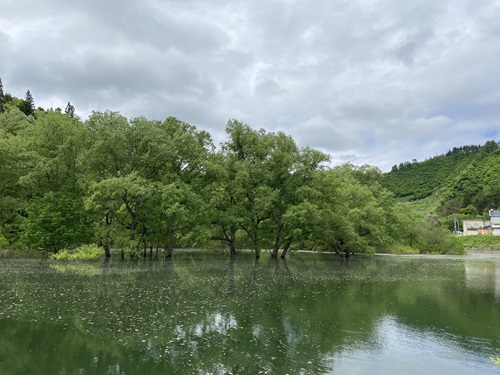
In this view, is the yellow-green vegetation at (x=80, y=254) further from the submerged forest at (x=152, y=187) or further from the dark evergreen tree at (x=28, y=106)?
the dark evergreen tree at (x=28, y=106)

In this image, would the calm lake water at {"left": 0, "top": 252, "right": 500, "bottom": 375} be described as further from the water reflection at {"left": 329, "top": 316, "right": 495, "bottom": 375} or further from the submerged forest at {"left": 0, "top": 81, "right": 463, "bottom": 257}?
the submerged forest at {"left": 0, "top": 81, "right": 463, "bottom": 257}

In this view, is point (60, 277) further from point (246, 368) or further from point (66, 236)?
point (246, 368)

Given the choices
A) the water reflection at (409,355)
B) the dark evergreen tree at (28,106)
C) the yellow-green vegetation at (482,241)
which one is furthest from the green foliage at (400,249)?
the dark evergreen tree at (28,106)

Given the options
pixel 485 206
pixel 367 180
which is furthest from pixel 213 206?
pixel 485 206

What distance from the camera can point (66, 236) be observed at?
1551 inches

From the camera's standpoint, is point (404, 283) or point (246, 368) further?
point (404, 283)

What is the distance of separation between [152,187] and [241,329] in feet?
91.9

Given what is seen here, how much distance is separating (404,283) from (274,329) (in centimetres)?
1667

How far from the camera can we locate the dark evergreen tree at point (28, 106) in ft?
313

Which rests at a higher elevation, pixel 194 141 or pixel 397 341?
pixel 194 141

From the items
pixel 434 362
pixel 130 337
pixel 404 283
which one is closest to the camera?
pixel 434 362

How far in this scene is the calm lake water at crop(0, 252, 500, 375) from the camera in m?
9.48

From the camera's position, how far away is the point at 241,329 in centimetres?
1278

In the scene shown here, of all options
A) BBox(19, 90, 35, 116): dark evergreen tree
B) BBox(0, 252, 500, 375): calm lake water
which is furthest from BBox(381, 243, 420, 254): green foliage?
BBox(19, 90, 35, 116): dark evergreen tree
